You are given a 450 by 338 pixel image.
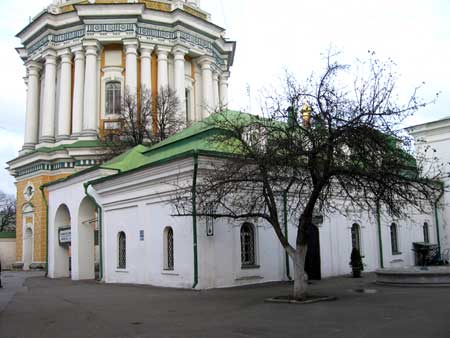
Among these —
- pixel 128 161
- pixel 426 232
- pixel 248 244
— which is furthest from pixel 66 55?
pixel 426 232

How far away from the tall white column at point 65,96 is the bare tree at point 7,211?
35.2 m

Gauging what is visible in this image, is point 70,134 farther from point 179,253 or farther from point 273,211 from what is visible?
point 273,211

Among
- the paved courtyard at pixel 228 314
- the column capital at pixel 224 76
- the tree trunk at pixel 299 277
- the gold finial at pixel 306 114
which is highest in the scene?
the column capital at pixel 224 76

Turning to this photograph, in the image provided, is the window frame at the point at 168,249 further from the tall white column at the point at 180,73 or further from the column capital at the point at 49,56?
the column capital at the point at 49,56

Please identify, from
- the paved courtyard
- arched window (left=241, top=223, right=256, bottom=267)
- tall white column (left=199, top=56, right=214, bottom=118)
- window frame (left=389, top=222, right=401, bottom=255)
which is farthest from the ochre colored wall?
window frame (left=389, top=222, right=401, bottom=255)

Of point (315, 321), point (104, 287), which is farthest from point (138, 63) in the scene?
point (315, 321)

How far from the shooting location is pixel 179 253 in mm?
19172

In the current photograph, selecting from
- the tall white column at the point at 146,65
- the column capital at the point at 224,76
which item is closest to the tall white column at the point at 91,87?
the tall white column at the point at 146,65

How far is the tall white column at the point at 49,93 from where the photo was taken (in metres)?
44.4

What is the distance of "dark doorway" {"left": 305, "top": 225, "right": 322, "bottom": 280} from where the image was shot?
22062mm

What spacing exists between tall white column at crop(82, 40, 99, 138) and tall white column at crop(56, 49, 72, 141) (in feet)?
6.23

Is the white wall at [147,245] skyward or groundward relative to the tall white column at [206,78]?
groundward

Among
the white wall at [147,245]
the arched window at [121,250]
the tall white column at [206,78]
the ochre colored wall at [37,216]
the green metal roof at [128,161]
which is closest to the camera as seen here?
the white wall at [147,245]

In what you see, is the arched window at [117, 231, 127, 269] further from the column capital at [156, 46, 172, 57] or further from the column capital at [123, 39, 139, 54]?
the column capital at [156, 46, 172, 57]
